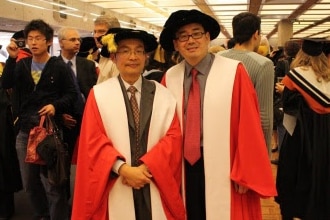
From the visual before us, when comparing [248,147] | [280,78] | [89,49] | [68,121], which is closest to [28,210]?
[68,121]

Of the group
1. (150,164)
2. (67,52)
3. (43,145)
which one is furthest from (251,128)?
(67,52)

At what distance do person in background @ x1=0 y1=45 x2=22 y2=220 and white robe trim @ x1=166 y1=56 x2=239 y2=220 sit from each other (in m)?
1.93

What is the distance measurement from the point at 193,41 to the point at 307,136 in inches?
56.0

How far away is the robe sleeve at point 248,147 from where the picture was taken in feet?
5.68

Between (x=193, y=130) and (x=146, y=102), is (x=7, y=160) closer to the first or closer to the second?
(x=146, y=102)

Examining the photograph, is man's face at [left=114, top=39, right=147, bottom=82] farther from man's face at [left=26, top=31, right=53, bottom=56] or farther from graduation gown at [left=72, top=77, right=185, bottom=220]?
man's face at [left=26, top=31, right=53, bottom=56]

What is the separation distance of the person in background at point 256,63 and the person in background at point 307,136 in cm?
53

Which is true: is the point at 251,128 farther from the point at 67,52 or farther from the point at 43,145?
the point at 67,52

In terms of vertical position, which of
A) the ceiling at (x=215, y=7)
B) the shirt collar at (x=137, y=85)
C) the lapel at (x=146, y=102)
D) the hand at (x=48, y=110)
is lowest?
the hand at (x=48, y=110)

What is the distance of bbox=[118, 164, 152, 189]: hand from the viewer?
5.47 feet

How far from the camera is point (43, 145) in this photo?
8.38 feet

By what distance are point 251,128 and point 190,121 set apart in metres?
0.29

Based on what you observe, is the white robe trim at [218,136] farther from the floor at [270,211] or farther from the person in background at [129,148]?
the floor at [270,211]

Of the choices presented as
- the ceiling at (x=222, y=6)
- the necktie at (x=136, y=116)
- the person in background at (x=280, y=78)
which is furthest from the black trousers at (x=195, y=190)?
the ceiling at (x=222, y=6)
